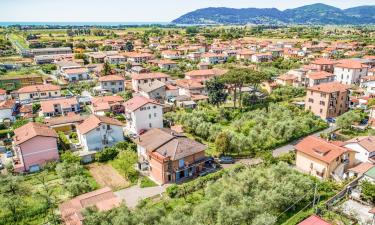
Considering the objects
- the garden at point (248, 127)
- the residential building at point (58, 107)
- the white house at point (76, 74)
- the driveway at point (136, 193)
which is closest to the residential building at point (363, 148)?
the garden at point (248, 127)

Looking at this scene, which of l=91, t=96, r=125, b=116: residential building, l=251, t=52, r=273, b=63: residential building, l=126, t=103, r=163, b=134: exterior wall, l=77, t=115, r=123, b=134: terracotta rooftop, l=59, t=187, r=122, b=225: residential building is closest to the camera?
l=59, t=187, r=122, b=225: residential building

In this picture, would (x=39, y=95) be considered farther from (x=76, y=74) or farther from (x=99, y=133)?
(x=99, y=133)

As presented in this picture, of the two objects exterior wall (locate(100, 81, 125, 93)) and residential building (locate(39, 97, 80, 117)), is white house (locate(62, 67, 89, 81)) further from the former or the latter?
residential building (locate(39, 97, 80, 117))

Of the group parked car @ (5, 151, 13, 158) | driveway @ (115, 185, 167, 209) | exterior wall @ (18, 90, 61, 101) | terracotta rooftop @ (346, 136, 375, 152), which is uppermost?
exterior wall @ (18, 90, 61, 101)

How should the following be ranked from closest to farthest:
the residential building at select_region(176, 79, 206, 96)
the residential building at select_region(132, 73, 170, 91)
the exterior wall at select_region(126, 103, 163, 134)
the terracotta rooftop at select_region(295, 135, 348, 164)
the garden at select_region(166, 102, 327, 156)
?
the terracotta rooftop at select_region(295, 135, 348, 164), the garden at select_region(166, 102, 327, 156), the exterior wall at select_region(126, 103, 163, 134), the residential building at select_region(176, 79, 206, 96), the residential building at select_region(132, 73, 170, 91)

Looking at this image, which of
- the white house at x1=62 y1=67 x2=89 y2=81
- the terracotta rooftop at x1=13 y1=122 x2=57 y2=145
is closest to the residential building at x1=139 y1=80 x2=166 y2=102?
the terracotta rooftop at x1=13 y1=122 x2=57 y2=145

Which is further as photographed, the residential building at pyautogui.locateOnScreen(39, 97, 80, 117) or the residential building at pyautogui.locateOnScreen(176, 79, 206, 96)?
the residential building at pyautogui.locateOnScreen(176, 79, 206, 96)

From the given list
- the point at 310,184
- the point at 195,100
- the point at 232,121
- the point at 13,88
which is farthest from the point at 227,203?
the point at 13,88

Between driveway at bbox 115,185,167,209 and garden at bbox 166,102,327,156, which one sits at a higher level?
garden at bbox 166,102,327,156
